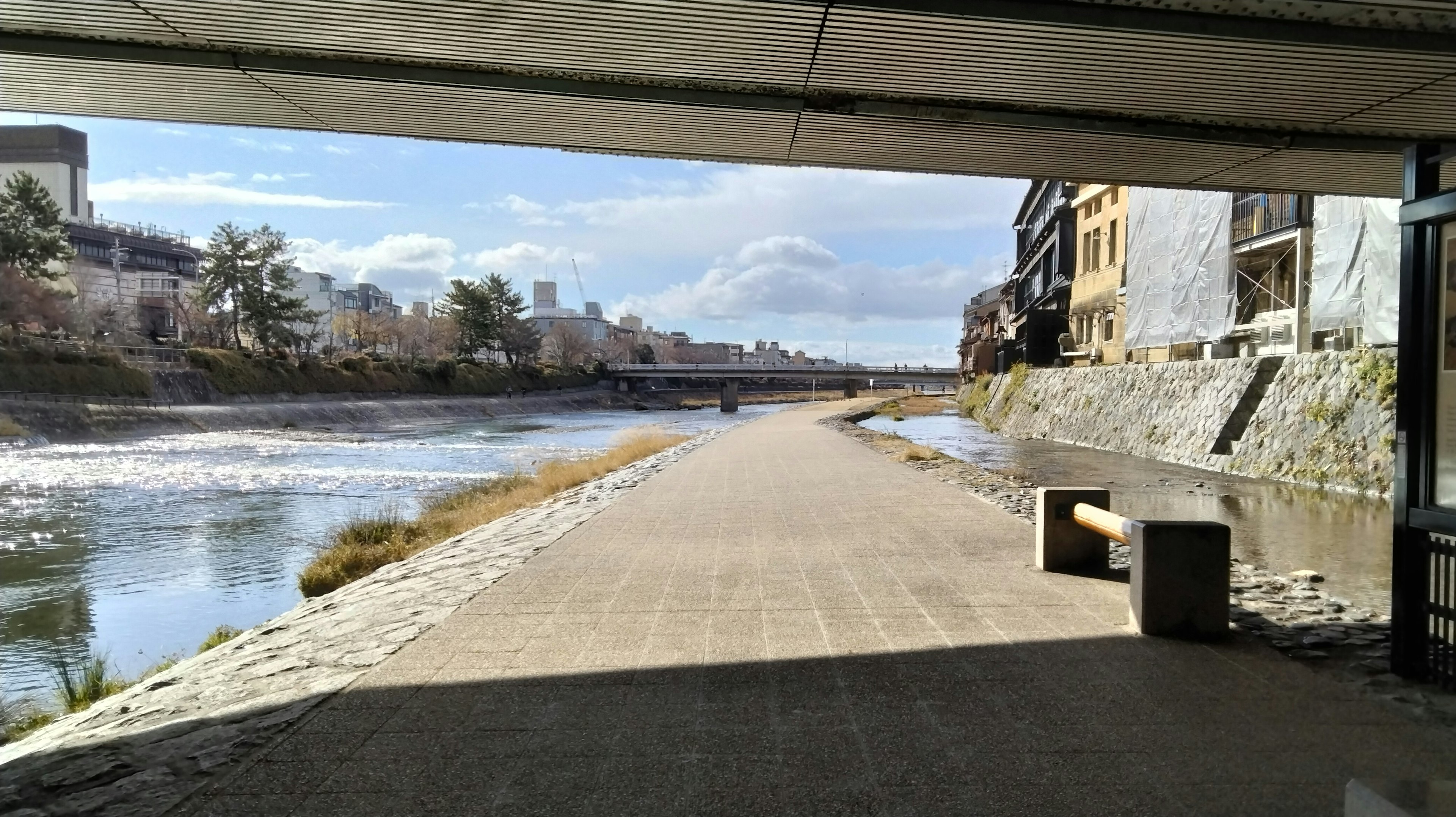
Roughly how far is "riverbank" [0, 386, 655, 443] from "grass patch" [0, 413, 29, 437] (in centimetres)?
26

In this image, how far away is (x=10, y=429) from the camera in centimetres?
3794

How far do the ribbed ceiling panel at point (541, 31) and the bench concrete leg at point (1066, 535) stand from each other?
4239 millimetres

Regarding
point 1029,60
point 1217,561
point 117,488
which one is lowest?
point 117,488

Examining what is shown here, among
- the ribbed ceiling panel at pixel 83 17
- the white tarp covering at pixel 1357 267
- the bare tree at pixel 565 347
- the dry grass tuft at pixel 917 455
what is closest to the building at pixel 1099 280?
the white tarp covering at pixel 1357 267

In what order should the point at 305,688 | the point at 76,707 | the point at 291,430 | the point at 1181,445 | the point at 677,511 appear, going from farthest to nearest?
the point at 291,430, the point at 1181,445, the point at 677,511, the point at 76,707, the point at 305,688

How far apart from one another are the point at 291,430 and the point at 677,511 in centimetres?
4714

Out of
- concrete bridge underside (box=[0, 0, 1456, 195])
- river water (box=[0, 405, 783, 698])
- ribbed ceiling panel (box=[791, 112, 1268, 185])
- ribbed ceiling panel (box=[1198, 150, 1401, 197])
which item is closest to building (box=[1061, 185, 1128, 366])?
river water (box=[0, 405, 783, 698])

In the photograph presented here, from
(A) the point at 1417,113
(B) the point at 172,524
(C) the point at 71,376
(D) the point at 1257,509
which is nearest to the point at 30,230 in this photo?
(C) the point at 71,376

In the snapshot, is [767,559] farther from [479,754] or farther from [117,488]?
[117,488]

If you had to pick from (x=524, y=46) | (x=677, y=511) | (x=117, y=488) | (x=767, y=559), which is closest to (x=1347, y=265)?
(x=677, y=511)

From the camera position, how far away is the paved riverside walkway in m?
3.64

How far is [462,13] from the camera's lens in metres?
5.19

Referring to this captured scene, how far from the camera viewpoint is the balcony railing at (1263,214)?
25.1 metres

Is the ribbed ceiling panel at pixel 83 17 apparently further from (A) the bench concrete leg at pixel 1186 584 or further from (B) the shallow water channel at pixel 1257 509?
(B) the shallow water channel at pixel 1257 509
